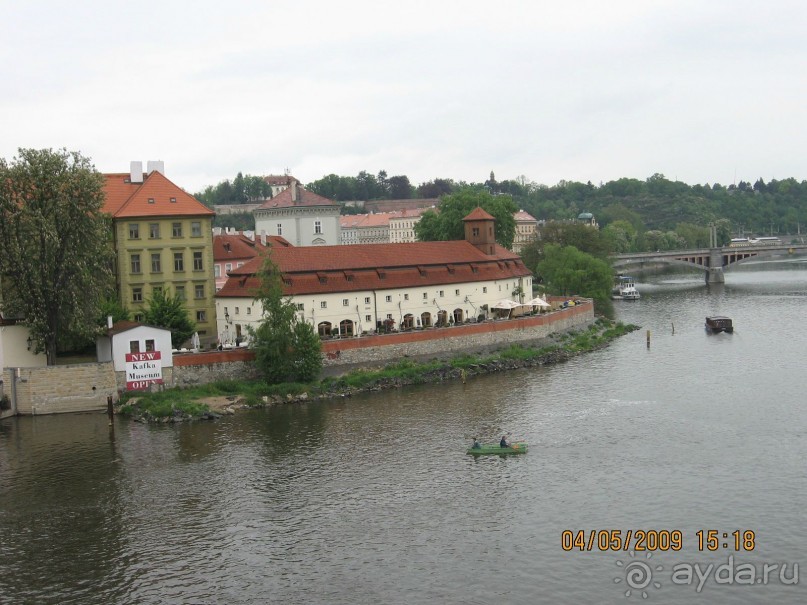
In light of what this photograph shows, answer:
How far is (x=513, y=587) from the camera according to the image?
2403 cm

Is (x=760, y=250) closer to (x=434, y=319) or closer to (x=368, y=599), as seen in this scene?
(x=434, y=319)

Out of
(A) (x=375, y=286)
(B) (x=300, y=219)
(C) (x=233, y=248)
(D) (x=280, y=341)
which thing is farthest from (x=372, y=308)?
(B) (x=300, y=219)

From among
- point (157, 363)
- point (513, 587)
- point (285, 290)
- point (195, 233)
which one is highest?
point (195, 233)

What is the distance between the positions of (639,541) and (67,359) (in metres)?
32.3

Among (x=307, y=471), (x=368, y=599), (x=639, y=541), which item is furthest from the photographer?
(x=307, y=471)

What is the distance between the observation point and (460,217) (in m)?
88.4

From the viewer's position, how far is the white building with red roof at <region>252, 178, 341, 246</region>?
259ft

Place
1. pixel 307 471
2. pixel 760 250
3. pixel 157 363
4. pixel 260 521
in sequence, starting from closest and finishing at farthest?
1. pixel 260 521
2. pixel 307 471
3. pixel 157 363
4. pixel 760 250

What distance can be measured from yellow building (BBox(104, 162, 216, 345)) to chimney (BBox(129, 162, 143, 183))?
94cm

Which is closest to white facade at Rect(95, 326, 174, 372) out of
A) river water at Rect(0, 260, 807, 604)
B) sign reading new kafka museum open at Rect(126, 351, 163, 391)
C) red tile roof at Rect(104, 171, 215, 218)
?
sign reading new kafka museum open at Rect(126, 351, 163, 391)

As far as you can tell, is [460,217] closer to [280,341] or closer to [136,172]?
[136,172]

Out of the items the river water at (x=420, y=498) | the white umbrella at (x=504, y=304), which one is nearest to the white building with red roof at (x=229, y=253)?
the white umbrella at (x=504, y=304)

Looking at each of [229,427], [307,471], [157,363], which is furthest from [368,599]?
[157,363]

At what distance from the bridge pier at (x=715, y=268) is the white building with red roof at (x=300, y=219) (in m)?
55.5
